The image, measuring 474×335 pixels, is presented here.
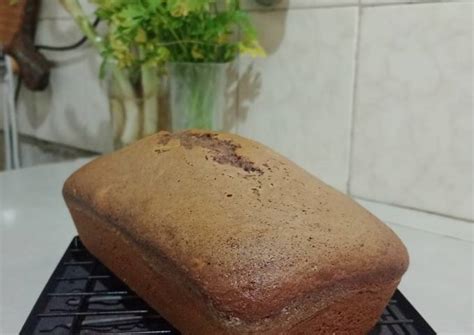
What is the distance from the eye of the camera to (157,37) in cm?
79

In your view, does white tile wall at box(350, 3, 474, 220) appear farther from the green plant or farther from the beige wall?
the green plant

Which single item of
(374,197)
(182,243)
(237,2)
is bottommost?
(374,197)

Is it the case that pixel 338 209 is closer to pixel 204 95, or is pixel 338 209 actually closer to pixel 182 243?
pixel 182 243

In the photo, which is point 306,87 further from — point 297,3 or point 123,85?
point 123,85

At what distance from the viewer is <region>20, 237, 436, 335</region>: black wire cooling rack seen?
417 mm

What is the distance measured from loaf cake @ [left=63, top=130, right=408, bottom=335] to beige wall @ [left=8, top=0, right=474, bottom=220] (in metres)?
0.31

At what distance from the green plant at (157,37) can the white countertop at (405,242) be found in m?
0.22

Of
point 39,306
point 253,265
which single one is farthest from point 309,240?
point 39,306

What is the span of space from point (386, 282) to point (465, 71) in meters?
0.37

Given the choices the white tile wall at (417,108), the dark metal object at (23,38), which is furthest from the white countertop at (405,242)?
the dark metal object at (23,38)

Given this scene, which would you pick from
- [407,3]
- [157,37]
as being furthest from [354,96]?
[157,37]

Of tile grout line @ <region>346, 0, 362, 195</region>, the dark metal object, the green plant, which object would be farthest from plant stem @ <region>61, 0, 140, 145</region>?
the dark metal object

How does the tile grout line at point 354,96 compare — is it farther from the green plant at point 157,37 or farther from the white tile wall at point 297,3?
the green plant at point 157,37

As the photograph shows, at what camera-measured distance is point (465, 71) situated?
2.18 feet
